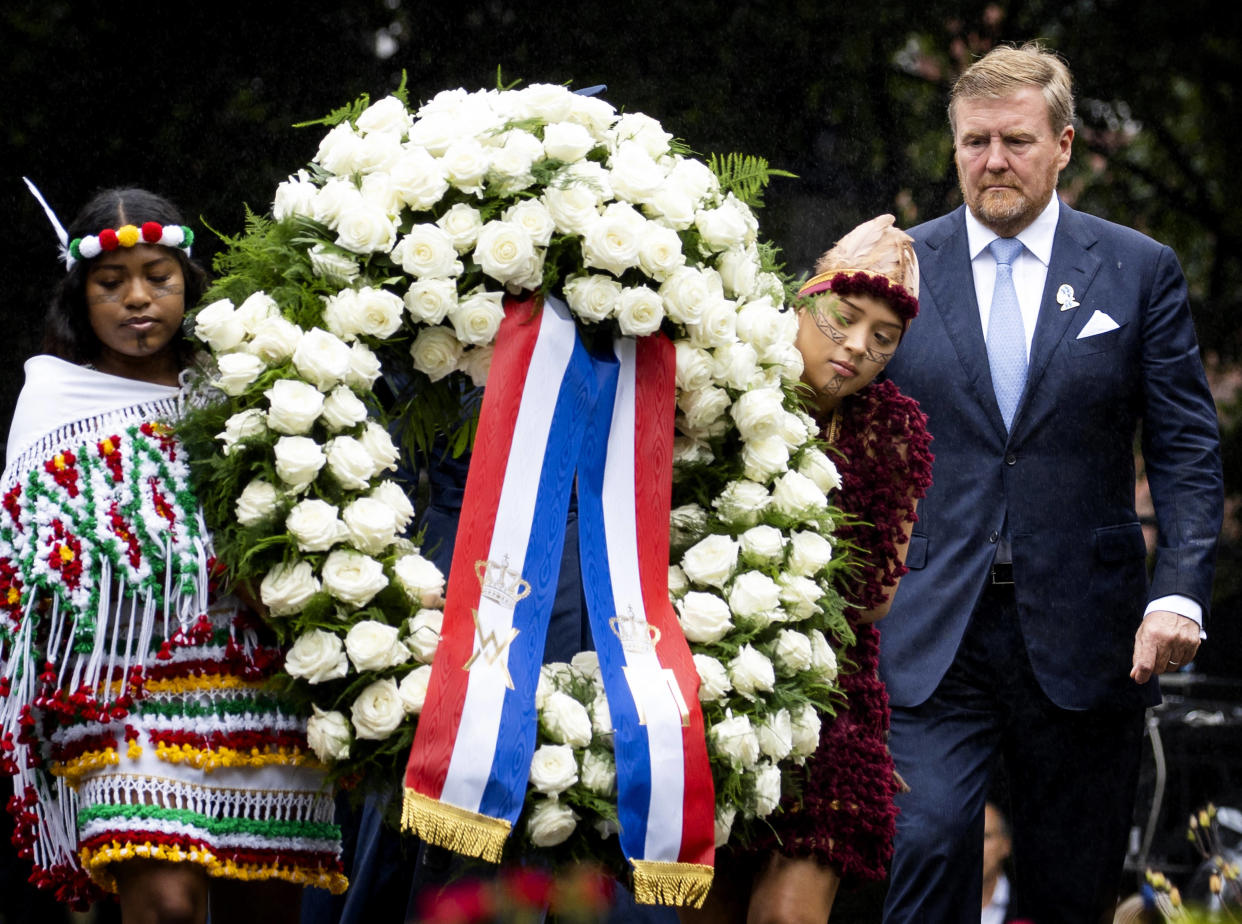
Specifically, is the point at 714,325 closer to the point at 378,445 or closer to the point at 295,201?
the point at 378,445

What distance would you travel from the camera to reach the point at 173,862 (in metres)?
2.89

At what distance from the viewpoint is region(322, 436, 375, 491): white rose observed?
2754 millimetres

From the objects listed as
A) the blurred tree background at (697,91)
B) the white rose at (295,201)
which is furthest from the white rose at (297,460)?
the blurred tree background at (697,91)

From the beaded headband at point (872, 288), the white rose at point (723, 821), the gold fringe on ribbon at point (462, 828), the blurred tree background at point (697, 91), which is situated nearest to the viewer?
the gold fringe on ribbon at point (462, 828)

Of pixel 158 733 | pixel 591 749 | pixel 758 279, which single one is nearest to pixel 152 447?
pixel 158 733

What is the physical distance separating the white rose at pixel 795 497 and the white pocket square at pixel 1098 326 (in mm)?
1185

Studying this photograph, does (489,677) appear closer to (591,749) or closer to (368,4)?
(591,749)

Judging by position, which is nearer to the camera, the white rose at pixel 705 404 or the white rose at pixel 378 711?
the white rose at pixel 378 711

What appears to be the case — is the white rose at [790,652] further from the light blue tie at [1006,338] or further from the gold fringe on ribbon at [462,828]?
the light blue tie at [1006,338]

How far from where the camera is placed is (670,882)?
2.77m

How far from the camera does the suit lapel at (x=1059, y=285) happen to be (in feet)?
12.8

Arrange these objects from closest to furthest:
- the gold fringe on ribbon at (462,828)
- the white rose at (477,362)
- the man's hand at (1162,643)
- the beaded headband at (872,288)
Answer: the gold fringe on ribbon at (462,828) → the white rose at (477,362) → the beaded headband at (872,288) → the man's hand at (1162,643)

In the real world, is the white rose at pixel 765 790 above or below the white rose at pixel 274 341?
below

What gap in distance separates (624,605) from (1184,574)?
158cm
